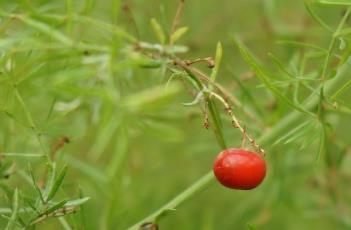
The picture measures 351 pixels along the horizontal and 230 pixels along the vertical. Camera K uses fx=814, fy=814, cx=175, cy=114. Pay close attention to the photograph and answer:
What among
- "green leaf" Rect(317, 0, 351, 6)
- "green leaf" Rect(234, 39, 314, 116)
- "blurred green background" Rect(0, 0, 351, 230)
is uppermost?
"green leaf" Rect(317, 0, 351, 6)

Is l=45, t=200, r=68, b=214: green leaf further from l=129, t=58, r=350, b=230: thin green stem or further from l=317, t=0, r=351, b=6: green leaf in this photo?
l=317, t=0, r=351, b=6: green leaf

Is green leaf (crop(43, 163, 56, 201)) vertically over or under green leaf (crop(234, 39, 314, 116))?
under

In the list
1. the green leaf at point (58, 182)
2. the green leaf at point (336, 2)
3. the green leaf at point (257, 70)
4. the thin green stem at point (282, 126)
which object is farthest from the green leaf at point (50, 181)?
the green leaf at point (336, 2)

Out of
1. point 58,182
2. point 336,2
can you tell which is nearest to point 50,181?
point 58,182

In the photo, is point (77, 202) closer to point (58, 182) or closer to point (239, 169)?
point (58, 182)

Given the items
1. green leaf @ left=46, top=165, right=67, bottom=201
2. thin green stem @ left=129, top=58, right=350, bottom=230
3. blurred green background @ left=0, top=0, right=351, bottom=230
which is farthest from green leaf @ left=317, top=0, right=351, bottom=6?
green leaf @ left=46, top=165, right=67, bottom=201

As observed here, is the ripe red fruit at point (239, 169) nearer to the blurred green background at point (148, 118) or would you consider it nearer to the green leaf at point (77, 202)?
the blurred green background at point (148, 118)
